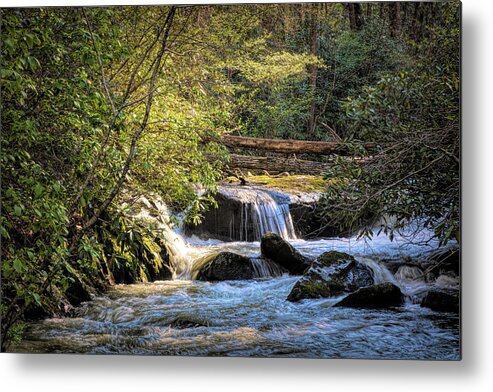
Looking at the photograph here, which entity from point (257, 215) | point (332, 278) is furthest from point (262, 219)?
point (332, 278)

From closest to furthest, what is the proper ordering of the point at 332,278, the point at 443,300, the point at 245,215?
the point at 443,300, the point at 332,278, the point at 245,215

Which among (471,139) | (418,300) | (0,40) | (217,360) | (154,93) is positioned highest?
(0,40)

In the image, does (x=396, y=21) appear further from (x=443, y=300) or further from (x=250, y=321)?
(x=250, y=321)

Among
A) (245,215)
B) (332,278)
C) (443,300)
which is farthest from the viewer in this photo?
(245,215)

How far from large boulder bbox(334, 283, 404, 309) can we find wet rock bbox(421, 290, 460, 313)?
0.49 ft

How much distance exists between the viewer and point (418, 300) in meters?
3.97

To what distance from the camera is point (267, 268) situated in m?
4.11

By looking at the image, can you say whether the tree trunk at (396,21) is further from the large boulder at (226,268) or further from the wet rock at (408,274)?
the large boulder at (226,268)

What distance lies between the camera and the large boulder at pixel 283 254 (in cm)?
411

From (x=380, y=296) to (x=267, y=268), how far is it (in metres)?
0.66

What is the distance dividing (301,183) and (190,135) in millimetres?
717

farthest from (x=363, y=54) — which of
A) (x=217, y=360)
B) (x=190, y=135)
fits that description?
(x=217, y=360)

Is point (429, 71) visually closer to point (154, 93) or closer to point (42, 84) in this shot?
point (154, 93)

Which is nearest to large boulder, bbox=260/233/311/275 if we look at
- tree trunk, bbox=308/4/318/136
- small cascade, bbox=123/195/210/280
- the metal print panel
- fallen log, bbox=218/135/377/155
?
the metal print panel
